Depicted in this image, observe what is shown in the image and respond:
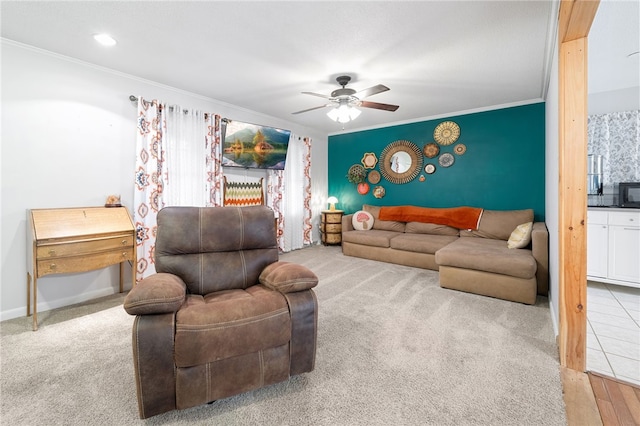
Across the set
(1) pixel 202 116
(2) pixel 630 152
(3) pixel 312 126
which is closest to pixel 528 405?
(2) pixel 630 152

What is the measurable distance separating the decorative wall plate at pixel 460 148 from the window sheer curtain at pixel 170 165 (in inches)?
153

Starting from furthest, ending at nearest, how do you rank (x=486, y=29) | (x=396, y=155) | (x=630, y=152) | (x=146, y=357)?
(x=396, y=155) → (x=630, y=152) → (x=486, y=29) → (x=146, y=357)

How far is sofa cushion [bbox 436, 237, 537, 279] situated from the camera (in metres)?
2.85

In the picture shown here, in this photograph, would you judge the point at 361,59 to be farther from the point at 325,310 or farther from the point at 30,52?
the point at 30,52

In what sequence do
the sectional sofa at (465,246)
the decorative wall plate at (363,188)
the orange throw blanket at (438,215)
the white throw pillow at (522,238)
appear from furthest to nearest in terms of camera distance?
1. the decorative wall plate at (363,188)
2. the orange throw blanket at (438,215)
3. the white throw pillow at (522,238)
4. the sectional sofa at (465,246)

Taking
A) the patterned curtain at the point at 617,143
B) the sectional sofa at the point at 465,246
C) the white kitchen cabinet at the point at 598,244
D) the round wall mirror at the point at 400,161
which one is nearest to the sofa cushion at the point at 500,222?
the sectional sofa at the point at 465,246

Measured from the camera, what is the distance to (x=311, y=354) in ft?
5.49

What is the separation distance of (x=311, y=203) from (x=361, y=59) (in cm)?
355

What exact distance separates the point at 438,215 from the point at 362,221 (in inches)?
52.8

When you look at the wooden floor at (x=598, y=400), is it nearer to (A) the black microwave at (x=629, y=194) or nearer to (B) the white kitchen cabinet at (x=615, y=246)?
(B) the white kitchen cabinet at (x=615, y=246)

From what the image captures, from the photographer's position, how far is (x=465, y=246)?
351 centimetres

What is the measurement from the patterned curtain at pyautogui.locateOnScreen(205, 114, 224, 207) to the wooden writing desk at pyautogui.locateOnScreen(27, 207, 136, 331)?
1.27m

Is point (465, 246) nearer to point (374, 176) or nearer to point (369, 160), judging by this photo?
point (374, 176)

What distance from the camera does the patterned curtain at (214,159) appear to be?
13.3 ft
